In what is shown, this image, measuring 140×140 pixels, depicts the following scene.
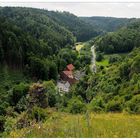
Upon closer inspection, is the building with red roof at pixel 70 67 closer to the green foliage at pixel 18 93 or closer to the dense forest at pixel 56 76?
the dense forest at pixel 56 76

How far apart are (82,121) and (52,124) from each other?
1479 millimetres

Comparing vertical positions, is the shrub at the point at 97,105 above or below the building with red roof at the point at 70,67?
above

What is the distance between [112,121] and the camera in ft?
42.1

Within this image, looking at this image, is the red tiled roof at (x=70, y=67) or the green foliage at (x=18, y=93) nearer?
the green foliage at (x=18, y=93)

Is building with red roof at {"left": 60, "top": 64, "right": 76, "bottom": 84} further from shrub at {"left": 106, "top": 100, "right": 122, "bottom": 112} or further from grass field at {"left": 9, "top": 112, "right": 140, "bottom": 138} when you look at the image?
grass field at {"left": 9, "top": 112, "right": 140, "bottom": 138}

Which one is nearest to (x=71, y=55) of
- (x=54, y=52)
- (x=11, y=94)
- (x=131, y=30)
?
(x=54, y=52)

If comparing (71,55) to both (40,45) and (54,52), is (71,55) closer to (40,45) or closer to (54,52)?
(54,52)

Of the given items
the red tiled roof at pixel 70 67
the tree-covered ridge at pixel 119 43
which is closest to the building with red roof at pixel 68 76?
the red tiled roof at pixel 70 67

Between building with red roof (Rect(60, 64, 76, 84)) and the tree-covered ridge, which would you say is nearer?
building with red roof (Rect(60, 64, 76, 84))

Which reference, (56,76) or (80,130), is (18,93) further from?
(80,130)

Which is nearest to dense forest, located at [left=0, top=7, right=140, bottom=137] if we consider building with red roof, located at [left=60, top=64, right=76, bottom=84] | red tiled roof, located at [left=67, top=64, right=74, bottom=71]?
red tiled roof, located at [left=67, top=64, right=74, bottom=71]

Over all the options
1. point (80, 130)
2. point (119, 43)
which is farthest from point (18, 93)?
point (119, 43)

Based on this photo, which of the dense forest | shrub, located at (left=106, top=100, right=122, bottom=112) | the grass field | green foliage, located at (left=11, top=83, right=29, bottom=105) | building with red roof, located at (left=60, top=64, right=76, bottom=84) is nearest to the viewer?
the grass field

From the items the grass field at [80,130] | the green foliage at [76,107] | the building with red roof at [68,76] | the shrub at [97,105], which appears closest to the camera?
the grass field at [80,130]
